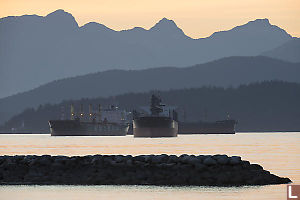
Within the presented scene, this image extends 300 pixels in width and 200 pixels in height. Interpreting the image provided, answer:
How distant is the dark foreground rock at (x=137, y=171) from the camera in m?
51.4

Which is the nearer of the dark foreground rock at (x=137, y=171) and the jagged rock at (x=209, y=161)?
the dark foreground rock at (x=137, y=171)

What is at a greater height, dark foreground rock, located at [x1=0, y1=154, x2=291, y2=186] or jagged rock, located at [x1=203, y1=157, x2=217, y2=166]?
jagged rock, located at [x1=203, y1=157, x2=217, y2=166]

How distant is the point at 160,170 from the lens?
177 feet

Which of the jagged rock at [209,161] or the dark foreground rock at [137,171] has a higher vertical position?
the jagged rock at [209,161]

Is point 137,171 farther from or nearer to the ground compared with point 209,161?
nearer to the ground

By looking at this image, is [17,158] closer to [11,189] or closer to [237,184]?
[11,189]

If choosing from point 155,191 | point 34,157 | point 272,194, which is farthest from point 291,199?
point 34,157

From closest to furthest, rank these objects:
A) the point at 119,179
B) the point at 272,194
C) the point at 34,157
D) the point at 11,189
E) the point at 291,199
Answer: the point at 291,199 < the point at 272,194 < the point at 11,189 < the point at 119,179 < the point at 34,157

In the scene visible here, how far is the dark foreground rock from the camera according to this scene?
51406 mm

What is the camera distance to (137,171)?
53906mm

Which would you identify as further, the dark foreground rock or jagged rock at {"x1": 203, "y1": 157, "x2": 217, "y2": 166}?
jagged rock at {"x1": 203, "y1": 157, "x2": 217, "y2": 166}

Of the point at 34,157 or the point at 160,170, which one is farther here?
the point at 34,157

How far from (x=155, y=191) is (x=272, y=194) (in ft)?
19.0

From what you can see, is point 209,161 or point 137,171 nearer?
point 209,161
